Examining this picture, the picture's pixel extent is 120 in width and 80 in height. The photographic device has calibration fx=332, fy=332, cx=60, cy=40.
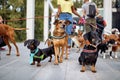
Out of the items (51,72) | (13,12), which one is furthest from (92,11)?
(13,12)

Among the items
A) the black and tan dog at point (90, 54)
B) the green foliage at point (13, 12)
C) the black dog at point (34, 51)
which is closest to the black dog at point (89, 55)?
the black and tan dog at point (90, 54)

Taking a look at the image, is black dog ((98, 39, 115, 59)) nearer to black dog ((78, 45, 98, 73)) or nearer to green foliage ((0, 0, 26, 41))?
black dog ((78, 45, 98, 73))

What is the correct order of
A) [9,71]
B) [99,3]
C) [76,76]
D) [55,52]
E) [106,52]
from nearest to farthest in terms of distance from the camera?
[76,76]
[9,71]
[55,52]
[106,52]
[99,3]

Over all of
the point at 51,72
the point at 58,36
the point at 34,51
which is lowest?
the point at 51,72

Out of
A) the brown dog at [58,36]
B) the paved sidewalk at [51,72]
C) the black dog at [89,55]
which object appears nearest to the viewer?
the paved sidewalk at [51,72]

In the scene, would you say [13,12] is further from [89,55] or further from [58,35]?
[89,55]

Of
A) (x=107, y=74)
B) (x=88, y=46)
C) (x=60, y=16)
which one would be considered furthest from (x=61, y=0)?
(x=107, y=74)

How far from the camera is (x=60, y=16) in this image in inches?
369

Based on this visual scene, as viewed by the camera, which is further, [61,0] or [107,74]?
[61,0]

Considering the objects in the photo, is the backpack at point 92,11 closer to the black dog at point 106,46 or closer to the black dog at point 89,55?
the black dog at point 106,46

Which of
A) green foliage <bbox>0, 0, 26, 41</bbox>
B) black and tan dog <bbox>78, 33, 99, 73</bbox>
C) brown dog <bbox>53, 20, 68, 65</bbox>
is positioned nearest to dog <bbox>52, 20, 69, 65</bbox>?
brown dog <bbox>53, 20, 68, 65</bbox>

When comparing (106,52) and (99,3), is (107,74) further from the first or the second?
(99,3)

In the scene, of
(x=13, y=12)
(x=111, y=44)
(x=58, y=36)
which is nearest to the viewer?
(x=58, y=36)

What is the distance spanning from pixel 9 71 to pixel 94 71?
1.78 m
